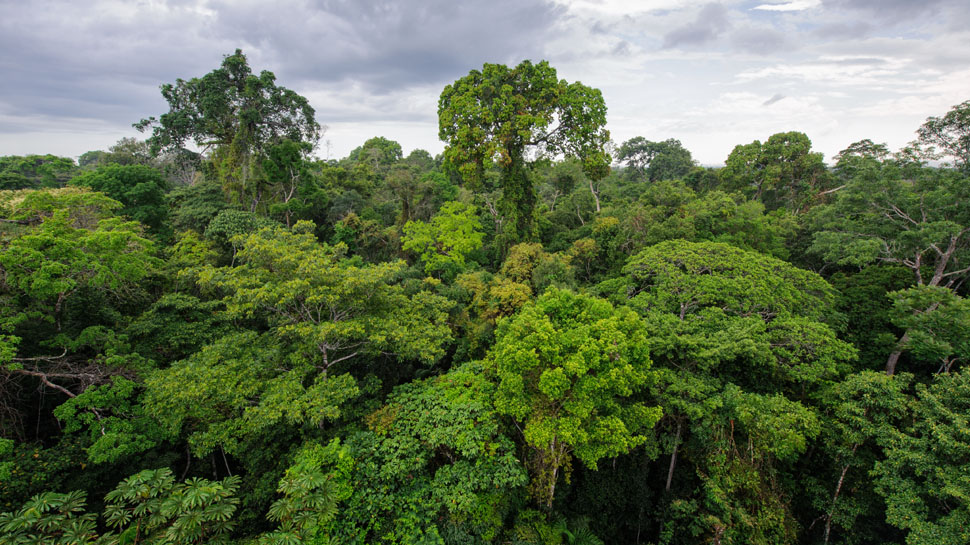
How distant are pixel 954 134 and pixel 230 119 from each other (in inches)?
1487

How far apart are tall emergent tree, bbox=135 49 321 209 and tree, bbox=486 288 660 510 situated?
872 inches

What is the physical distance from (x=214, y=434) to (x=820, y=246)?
2212 cm

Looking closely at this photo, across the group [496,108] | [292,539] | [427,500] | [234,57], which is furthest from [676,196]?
[234,57]

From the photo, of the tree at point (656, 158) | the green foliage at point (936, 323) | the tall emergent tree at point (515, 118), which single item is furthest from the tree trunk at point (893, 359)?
the tree at point (656, 158)

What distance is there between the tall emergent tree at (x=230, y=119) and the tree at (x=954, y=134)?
3428 cm

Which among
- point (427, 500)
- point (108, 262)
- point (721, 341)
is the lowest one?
point (427, 500)

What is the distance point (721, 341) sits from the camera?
1008 cm

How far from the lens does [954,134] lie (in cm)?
1505

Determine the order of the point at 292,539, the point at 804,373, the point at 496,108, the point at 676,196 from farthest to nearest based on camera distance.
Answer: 1. the point at 676,196
2. the point at 496,108
3. the point at 804,373
4. the point at 292,539

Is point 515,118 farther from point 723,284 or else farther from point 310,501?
point 310,501

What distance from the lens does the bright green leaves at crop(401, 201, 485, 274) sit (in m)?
18.8

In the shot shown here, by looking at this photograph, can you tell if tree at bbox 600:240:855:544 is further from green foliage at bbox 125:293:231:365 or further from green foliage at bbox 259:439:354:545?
green foliage at bbox 125:293:231:365

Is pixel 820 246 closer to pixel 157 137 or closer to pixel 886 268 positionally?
pixel 886 268

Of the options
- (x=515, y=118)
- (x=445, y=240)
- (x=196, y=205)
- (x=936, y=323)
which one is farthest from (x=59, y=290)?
(x=936, y=323)
